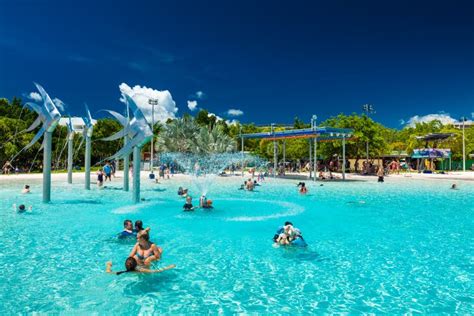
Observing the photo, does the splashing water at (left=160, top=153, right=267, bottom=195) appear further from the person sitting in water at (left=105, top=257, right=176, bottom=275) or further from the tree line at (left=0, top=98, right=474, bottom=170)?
the person sitting in water at (left=105, top=257, right=176, bottom=275)

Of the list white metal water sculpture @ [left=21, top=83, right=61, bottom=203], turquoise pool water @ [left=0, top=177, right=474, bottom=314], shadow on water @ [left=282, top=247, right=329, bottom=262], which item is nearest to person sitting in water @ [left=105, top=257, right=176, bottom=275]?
turquoise pool water @ [left=0, top=177, right=474, bottom=314]

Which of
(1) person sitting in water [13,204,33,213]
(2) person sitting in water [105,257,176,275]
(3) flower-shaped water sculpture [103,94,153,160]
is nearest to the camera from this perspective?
(2) person sitting in water [105,257,176,275]

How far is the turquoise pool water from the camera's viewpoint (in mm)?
6320

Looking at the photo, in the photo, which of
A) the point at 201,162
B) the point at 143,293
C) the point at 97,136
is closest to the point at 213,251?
the point at 143,293

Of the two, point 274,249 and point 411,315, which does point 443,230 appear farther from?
point 411,315

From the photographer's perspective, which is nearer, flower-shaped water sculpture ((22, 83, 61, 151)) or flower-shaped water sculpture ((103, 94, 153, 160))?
flower-shaped water sculpture ((103, 94, 153, 160))

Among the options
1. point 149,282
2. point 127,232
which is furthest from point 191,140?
point 149,282

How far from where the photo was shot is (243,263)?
27.9ft

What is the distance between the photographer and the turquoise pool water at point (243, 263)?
6.32 m

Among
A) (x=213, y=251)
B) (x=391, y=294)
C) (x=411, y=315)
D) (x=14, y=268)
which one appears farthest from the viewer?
(x=213, y=251)

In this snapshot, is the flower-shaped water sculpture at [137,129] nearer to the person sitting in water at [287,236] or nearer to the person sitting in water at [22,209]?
the person sitting in water at [22,209]

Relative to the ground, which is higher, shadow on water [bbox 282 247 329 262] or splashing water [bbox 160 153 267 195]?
splashing water [bbox 160 153 267 195]

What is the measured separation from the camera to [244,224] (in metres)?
13.2

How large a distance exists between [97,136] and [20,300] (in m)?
55.9
